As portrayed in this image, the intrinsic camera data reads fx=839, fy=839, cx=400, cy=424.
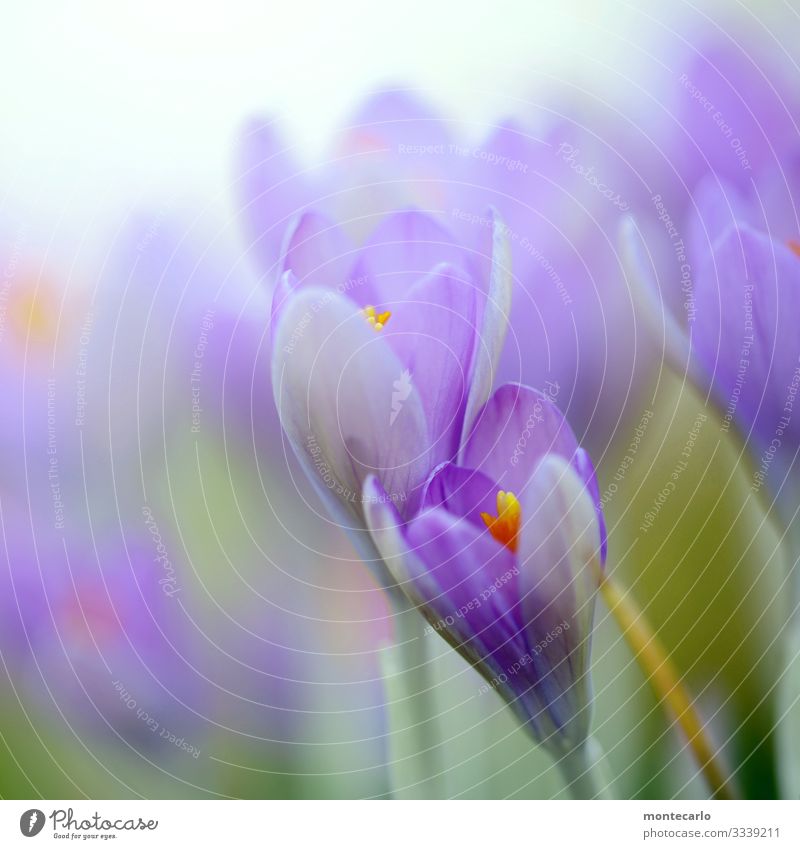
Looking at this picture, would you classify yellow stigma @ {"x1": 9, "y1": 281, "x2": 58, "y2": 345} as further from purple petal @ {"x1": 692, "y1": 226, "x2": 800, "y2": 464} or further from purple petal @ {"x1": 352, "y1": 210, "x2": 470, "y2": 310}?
purple petal @ {"x1": 692, "y1": 226, "x2": 800, "y2": 464}

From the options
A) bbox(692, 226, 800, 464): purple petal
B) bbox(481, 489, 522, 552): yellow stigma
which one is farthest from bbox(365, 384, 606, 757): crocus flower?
bbox(692, 226, 800, 464): purple petal

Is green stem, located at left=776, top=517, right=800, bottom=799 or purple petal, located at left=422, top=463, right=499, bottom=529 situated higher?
purple petal, located at left=422, top=463, right=499, bottom=529

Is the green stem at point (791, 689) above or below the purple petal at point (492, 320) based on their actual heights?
below

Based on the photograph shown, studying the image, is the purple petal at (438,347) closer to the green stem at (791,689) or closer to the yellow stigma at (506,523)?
the yellow stigma at (506,523)

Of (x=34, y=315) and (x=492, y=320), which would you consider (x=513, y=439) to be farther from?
(x=34, y=315)

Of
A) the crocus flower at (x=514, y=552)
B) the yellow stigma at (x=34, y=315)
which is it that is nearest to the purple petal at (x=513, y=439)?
the crocus flower at (x=514, y=552)

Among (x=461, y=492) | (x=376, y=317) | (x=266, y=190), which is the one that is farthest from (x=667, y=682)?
(x=266, y=190)
